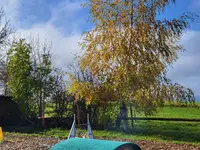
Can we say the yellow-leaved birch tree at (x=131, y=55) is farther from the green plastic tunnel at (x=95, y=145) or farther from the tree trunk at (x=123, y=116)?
the green plastic tunnel at (x=95, y=145)

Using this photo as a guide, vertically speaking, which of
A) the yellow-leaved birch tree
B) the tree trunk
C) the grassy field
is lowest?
the grassy field

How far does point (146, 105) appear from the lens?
1059 centimetres

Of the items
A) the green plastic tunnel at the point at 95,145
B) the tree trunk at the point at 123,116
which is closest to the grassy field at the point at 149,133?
the tree trunk at the point at 123,116

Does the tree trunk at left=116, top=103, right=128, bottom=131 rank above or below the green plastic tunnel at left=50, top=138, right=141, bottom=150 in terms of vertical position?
above

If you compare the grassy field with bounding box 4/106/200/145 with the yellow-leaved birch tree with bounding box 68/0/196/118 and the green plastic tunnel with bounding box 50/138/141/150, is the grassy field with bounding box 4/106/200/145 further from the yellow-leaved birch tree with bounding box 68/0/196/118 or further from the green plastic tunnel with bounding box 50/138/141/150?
the green plastic tunnel with bounding box 50/138/141/150

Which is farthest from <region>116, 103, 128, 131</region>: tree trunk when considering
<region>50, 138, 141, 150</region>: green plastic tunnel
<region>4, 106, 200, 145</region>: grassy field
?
<region>50, 138, 141, 150</region>: green plastic tunnel

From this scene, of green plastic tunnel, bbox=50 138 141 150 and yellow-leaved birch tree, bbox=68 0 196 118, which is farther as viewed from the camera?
yellow-leaved birch tree, bbox=68 0 196 118

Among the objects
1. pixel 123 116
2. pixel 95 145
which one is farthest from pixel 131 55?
pixel 95 145

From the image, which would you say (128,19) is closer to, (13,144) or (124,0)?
(124,0)

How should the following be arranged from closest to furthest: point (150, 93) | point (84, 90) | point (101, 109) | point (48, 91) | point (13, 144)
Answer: point (13, 144)
point (150, 93)
point (84, 90)
point (101, 109)
point (48, 91)

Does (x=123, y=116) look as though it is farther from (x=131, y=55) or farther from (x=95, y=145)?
(x=95, y=145)

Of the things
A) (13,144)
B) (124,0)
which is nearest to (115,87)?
(124,0)

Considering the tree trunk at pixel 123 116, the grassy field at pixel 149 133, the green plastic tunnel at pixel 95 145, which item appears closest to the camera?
the green plastic tunnel at pixel 95 145

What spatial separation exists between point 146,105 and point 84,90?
2356 millimetres
